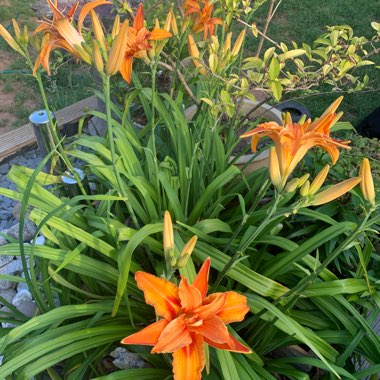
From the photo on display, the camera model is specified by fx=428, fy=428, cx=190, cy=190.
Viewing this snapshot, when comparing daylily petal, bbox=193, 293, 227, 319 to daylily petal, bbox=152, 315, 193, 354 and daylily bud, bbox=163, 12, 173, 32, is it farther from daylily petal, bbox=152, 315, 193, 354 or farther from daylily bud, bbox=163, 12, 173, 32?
daylily bud, bbox=163, 12, 173, 32

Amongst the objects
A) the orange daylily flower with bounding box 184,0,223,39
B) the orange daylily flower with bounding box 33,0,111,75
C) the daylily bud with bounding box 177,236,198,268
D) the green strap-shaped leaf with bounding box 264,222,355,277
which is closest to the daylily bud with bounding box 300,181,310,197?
the daylily bud with bounding box 177,236,198,268

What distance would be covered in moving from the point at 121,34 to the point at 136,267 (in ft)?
2.58

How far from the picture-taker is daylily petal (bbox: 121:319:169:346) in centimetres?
83

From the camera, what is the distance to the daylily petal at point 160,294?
0.86 metres

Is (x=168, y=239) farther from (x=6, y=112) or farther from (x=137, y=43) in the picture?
(x=6, y=112)

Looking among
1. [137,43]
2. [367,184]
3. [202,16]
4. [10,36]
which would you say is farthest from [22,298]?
[367,184]

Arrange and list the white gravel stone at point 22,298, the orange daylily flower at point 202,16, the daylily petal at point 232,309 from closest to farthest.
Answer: the daylily petal at point 232,309, the orange daylily flower at point 202,16, the white gravel stone at point 22,298

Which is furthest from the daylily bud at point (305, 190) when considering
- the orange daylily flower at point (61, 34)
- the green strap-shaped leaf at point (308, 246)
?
the orange daylily flower at point (61, 34)

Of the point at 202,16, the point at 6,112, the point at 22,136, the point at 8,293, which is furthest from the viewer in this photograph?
the point at 6,112

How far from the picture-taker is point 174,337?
2.75ft

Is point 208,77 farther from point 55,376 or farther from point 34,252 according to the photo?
point 55,376

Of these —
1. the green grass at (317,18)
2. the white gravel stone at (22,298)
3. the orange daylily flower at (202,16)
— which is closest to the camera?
the orange daylily flower at (202,16)

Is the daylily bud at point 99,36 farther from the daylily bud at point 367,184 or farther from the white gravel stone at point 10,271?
the white gravel stone at point 10,271

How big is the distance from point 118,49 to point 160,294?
539 millimetres
